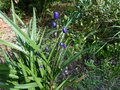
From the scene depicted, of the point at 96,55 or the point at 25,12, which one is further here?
the point at 25,12

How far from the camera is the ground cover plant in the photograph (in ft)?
9.29

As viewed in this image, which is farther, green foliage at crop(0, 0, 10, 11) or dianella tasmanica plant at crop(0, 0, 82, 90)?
green foliage at crop(0, 0, 10, 11)

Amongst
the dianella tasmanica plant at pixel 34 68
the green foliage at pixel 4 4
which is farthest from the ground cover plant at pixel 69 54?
the green foliage at pixel 4 4

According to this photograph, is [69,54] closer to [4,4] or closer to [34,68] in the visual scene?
[34,68]

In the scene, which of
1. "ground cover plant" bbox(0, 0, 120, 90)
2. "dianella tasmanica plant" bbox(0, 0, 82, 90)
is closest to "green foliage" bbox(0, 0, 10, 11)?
"ground cover plant" bbox(0, 0, 120, 90)

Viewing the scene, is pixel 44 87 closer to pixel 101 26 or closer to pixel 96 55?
pixel 96 55

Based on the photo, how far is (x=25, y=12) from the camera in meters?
4.97

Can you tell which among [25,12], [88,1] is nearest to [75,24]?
[88,1]

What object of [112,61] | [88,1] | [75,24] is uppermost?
[88,1]

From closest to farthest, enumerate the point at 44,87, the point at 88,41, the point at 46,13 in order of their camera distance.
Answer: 1. the point at 44,87
2. the point at 88,41
3. the point at 46,13

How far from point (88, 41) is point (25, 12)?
1.39 meters

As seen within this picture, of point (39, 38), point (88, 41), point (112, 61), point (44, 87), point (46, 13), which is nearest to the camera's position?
point (44, 87)

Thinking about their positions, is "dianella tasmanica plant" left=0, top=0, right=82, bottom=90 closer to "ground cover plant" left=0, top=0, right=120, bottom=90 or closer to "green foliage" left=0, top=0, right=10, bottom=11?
"ground cover plant" left=0, top=0, right=120, bottom=90

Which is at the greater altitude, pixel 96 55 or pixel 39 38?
pixel 39 38
